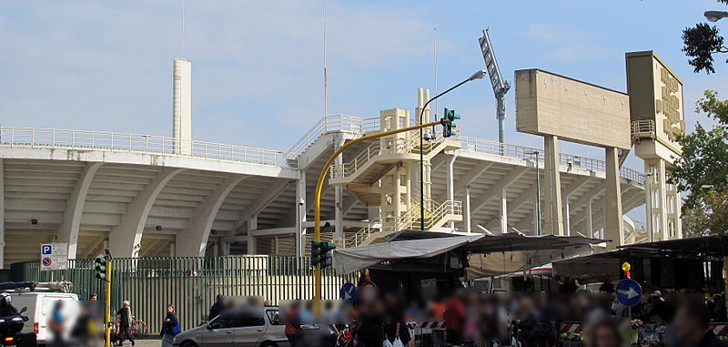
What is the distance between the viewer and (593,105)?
44.8 m

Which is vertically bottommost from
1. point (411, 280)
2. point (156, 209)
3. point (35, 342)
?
point (35, 342)

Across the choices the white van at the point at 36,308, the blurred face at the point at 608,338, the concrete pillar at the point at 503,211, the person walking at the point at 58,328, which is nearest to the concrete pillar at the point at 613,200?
the concrete pillar at the point at 503,211

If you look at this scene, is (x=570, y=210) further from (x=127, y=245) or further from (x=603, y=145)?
(x=127, y=245)

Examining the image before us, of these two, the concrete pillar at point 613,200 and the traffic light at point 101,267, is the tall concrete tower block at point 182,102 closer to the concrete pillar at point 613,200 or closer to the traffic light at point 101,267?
the concrete pillar at point 613,200

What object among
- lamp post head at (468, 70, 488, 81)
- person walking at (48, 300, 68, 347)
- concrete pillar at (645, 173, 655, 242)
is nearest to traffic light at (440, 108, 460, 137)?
lamp post head at (468, 70, 488, 81)

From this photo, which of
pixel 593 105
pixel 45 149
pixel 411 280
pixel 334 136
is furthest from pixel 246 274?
pixel 593 105

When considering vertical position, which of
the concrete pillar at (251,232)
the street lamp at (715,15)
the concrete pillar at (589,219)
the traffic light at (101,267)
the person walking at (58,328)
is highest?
the street lamp at (715,15)

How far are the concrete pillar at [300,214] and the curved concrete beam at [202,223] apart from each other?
273 centimetres

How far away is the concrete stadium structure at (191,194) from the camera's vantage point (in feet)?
131

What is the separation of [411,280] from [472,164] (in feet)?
101

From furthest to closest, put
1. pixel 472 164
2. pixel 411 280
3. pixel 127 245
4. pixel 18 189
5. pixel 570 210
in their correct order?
pixel 570 210 → pixel 472 164 → pixel 127 245 → pixel 18 189 → pixel 411 280

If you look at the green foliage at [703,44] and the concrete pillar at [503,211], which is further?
the concrete pillar at [503,211]

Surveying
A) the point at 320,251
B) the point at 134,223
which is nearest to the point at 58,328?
the point at 320,251

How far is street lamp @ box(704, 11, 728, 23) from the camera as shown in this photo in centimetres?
1611
